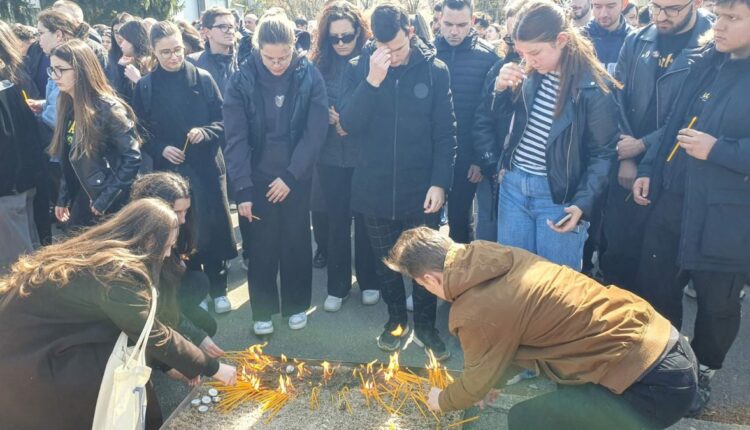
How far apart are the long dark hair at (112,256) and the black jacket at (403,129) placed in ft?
4.51

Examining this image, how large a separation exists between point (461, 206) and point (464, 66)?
3.40 feet

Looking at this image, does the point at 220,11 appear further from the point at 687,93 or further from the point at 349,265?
the point at 687,93

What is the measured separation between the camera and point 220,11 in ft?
19.0

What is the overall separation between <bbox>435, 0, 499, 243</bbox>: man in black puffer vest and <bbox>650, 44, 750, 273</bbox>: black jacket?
1531mm

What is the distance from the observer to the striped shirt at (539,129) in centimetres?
324

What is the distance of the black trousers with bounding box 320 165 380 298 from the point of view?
4.39 m

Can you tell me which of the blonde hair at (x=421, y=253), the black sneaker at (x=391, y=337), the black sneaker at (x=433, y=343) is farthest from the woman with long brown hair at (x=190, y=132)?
the blonde hair at (x=421, y=253)

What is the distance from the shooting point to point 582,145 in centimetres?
320

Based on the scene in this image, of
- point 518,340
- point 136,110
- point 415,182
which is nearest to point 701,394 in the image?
point 518,340

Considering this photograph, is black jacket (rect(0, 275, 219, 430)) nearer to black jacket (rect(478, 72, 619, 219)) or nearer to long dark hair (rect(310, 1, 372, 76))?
black jacket (rect(478, 72, 619, 219))

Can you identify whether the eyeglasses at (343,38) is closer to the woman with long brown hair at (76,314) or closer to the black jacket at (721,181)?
the woman with long brown hair at (76,314)

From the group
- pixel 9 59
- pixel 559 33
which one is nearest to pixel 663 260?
pixel 559 33

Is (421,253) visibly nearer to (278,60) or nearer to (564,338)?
(564,338)

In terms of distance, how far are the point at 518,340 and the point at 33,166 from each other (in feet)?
12.9
